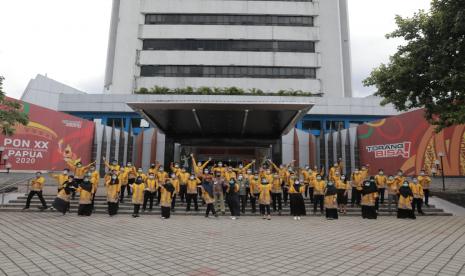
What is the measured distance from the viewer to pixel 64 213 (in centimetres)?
1199

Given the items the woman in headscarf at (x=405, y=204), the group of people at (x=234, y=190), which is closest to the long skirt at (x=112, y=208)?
the group of people at (x=234, y=190)

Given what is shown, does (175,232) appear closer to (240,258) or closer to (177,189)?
(240,258)

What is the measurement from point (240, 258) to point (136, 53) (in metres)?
39.4

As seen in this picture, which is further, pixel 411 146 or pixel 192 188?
pixel 411 146

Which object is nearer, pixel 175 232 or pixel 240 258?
pixel 240 258

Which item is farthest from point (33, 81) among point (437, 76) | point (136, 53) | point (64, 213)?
point (437, 76)

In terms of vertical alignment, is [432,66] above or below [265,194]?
above

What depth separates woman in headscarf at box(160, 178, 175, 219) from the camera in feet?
38.1

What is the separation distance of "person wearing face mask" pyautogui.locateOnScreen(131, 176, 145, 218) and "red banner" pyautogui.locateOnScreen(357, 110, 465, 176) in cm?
1513

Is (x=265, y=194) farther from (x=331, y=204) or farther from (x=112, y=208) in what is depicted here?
(x=112, y=208)

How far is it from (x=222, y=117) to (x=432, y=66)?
9.89 meters

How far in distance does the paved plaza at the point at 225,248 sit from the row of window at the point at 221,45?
33.6 m

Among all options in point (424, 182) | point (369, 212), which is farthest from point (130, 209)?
point (424, 182)

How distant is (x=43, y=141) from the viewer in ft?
67.3
